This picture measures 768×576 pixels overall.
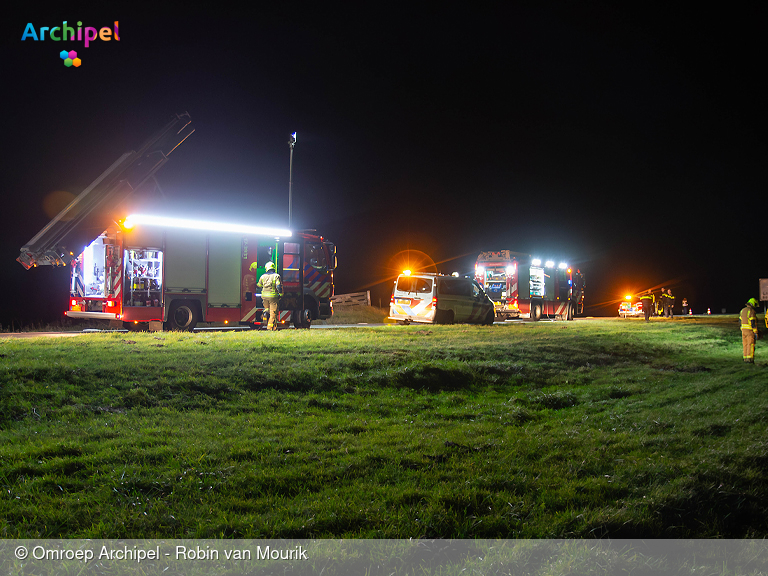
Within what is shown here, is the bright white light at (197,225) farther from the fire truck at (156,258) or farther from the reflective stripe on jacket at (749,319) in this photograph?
the reflective stripe on jacket at (749,319)

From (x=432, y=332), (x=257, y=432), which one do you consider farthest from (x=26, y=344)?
(x=432, y=332)

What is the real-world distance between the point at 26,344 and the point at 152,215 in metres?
5.53

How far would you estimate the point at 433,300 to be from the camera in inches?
793

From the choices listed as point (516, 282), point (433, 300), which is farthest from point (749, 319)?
point (516, 282)

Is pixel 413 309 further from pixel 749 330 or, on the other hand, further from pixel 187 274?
pixel 749 330

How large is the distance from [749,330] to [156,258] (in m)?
14.2

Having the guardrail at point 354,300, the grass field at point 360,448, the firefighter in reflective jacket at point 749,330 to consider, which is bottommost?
the grass field at point 360,448

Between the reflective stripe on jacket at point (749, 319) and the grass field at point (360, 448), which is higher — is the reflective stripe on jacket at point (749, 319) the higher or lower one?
the higher one

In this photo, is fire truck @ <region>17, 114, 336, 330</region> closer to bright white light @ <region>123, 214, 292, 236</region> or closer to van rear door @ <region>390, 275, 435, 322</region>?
bright white light @ <region>123, 214, 292, 236</region>

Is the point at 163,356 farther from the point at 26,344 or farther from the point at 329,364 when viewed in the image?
the point at 26,344

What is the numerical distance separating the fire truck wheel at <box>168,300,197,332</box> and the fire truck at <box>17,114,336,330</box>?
0.09ft

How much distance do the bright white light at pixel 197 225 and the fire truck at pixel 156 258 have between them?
25 millimetres

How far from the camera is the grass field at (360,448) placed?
390 centimetres

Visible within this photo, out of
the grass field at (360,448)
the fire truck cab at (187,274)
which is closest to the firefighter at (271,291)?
the fire truck cab at (187,274)
